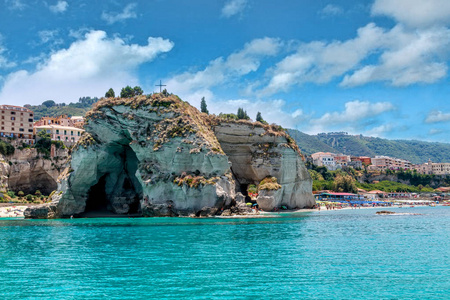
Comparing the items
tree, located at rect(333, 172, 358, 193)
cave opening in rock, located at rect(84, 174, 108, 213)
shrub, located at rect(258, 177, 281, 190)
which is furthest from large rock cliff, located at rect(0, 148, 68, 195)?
tree, located at rect(333, 172, 358, 193)

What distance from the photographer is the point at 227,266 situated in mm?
22141

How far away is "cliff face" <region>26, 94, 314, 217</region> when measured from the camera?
201 ft

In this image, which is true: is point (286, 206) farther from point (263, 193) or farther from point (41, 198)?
point (41, 198)

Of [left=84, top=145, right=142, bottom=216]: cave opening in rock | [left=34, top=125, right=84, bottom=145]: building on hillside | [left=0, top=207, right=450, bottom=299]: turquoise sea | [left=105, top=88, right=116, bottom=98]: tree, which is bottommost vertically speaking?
[left=0, top=207, right=450, bottom=299]: turquoise sea

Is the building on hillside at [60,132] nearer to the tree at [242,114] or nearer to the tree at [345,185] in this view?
the tree at [242,114]

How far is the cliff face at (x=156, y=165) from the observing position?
6119cm

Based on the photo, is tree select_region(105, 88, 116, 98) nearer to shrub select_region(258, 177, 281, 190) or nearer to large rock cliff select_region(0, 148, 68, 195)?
large rock cliff select_region(0, 148, 68, 195)

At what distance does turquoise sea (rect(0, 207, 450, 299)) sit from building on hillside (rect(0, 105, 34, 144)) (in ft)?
212

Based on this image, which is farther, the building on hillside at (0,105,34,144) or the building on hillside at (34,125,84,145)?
the building on hillside at (34,125,84,145)

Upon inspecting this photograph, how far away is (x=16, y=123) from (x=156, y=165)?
49.2 meters

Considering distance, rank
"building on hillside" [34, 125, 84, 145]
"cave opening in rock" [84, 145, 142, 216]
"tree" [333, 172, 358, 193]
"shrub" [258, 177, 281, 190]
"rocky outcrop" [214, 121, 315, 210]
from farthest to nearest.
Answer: "tree" [333, 172, 358, 193] < "building on hillside" [34, 125, 84, 145] < "rocky outcrop" [214, 121, 315, 210] < "shrub" [258, 177, 281, 190] < "cave opening in rock" [84, 145, 142, 216]

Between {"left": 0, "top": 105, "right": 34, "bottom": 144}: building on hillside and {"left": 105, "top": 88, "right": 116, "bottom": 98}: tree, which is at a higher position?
{"left": 105, "top": 88, "right": 116, "bottom": 98}: tree

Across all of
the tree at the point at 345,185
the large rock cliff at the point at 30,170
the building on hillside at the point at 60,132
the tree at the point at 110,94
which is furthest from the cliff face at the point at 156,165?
the tree at the point at 345,185

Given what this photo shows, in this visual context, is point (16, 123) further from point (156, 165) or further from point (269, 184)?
point (269, 184)
